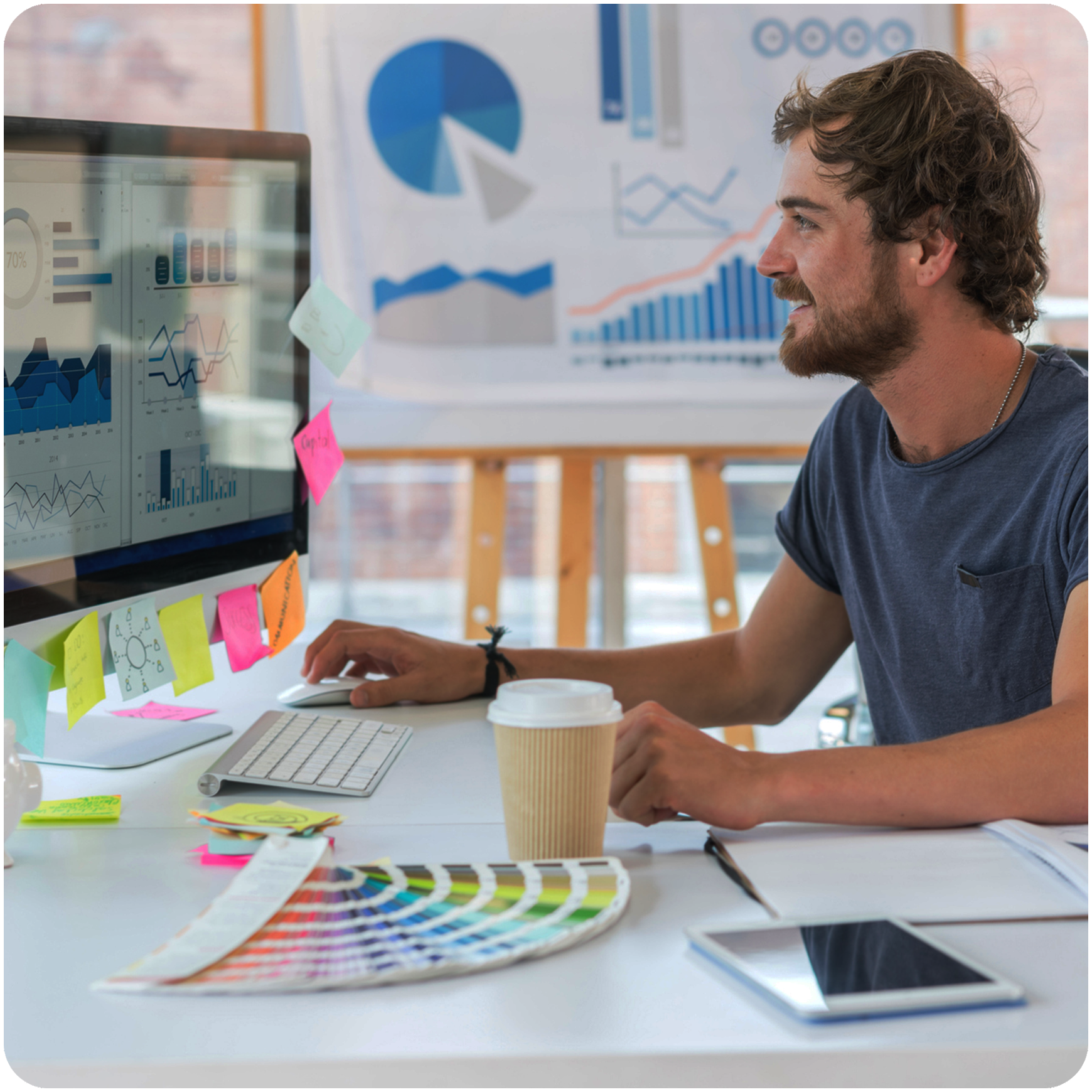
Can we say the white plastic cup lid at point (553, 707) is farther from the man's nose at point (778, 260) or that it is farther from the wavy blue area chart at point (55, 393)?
the man's nose at point (778, 260)

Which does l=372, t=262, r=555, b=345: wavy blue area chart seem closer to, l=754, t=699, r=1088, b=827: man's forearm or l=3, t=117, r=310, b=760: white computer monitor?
l=3, t=117, r=310, b=760: white computer monitor

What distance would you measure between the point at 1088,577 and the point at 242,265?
0.80 metres

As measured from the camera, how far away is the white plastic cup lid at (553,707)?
2.24 feet

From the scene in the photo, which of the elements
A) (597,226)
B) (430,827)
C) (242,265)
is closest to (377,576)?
(597,226)

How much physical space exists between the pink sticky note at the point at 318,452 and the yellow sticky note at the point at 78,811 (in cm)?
42

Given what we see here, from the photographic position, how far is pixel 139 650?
3.21 feet

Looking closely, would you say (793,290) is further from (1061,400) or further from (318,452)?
(318,452)

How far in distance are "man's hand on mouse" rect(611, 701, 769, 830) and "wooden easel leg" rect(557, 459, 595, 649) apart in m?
1.60

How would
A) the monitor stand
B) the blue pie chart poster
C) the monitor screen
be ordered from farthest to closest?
the blue pie chart poster → the monitor stand → the monitor screen

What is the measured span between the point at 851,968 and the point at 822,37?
7.20ft

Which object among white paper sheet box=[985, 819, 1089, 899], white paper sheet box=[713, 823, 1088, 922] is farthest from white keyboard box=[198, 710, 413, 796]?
white paper sheet box=[985, 819, 1089, 899]

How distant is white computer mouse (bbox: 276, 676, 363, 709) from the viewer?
1192 mm

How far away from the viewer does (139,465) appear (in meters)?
1.01

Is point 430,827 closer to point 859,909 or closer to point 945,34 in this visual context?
point 859,909
